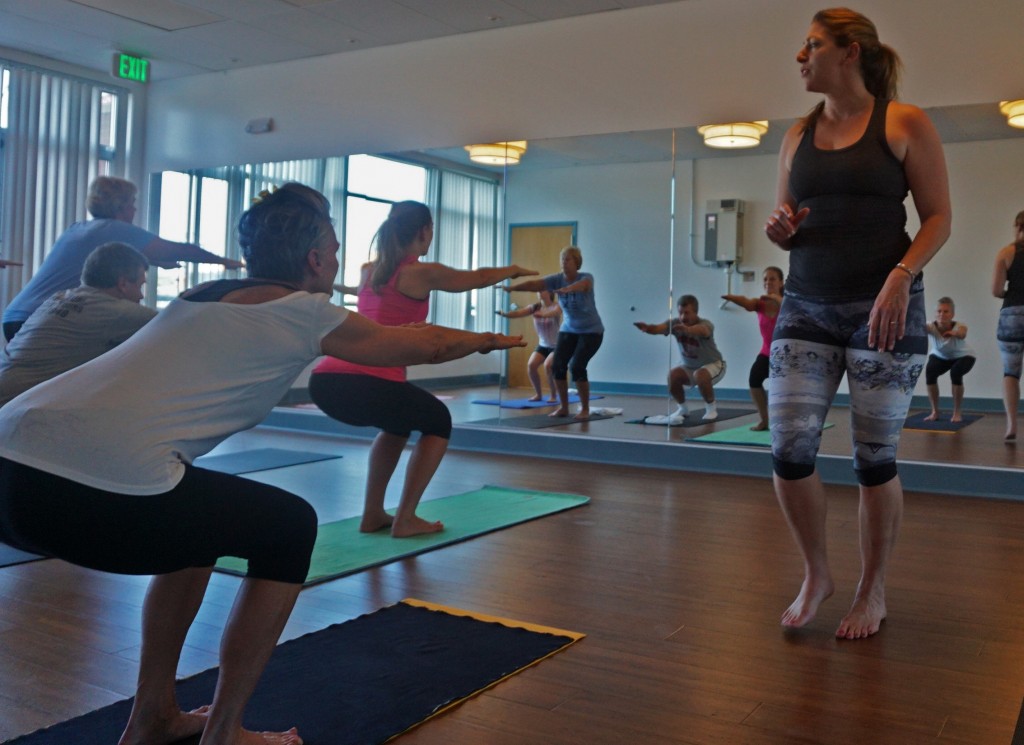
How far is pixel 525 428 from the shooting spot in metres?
6.22

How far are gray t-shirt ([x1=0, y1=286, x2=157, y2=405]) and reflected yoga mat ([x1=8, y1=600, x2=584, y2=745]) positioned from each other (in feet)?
3.66

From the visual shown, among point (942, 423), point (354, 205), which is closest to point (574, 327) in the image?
point (354, 205)

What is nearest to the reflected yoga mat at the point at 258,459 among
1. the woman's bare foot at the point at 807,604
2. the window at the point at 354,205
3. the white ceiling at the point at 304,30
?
the window at the point at 354,205

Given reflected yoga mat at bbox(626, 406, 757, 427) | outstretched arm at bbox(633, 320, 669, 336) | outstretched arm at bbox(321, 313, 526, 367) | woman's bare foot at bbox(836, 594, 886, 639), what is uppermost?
outstretched arm at bbox(633, 320, 669, 336)

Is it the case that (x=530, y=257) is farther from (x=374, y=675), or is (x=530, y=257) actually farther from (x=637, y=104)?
(x=374, y=675)

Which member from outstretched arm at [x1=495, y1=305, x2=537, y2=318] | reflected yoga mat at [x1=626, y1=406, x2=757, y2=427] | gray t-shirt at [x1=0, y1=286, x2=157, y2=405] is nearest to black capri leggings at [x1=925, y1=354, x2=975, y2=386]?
reflected yoga mat at [x1=626, y1=406, x2=757, y2=427]

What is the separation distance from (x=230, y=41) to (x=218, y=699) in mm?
5859

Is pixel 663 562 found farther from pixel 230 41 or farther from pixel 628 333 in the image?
pixel 230 41

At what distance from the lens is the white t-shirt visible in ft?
4.65

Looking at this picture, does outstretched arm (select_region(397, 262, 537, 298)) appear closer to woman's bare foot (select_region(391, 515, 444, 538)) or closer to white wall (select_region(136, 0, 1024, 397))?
woman's bare foot (select_region(391, 515, 444, 538))

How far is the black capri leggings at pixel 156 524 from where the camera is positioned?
4.65 feet

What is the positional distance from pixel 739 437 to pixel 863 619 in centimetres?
321

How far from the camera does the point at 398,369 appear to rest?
139 inches

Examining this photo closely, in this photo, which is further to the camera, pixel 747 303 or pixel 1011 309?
pixel 747 303
